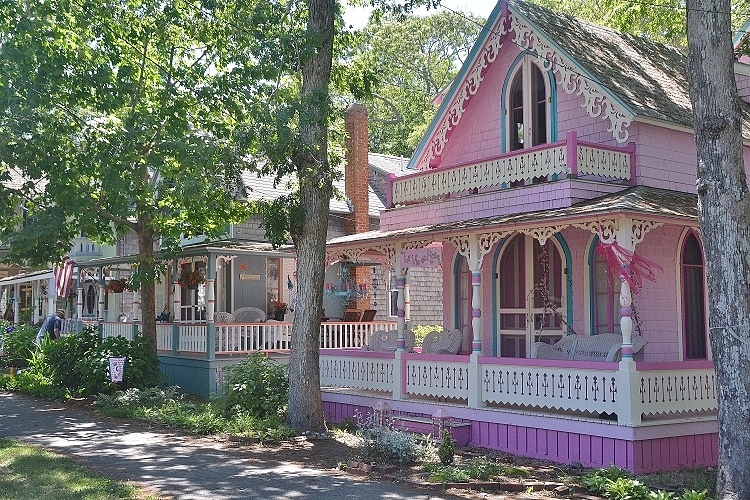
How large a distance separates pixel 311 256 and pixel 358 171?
12723 millimetres

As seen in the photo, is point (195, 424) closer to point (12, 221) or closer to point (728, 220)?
point (12, 221)

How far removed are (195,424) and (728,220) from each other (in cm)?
1013

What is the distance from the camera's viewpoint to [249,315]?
26203 millimetres

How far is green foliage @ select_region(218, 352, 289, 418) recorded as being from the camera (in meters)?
16.5

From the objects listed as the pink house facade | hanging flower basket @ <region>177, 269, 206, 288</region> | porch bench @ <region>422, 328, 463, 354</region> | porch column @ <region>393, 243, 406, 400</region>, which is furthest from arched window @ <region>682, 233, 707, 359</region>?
hanging flower basket @ <region>177, 269, 206, 288</region>

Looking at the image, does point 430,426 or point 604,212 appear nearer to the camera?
point 604,212

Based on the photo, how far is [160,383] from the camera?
69.7 feet

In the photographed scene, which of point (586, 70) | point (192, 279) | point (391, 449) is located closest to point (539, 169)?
point (586, 70)

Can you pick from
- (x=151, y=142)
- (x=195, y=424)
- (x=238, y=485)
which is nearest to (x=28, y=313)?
(x=151, y=142)

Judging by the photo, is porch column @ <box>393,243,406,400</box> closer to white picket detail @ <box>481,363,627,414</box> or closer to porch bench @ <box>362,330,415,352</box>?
porch bench @ <box>362,330,415,352</box>

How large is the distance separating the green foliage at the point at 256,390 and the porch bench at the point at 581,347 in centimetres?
502

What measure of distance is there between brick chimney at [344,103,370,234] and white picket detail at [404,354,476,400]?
1220cm

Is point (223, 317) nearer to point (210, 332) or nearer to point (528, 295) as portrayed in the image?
point (210, 332)

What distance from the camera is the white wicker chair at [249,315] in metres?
25.8
